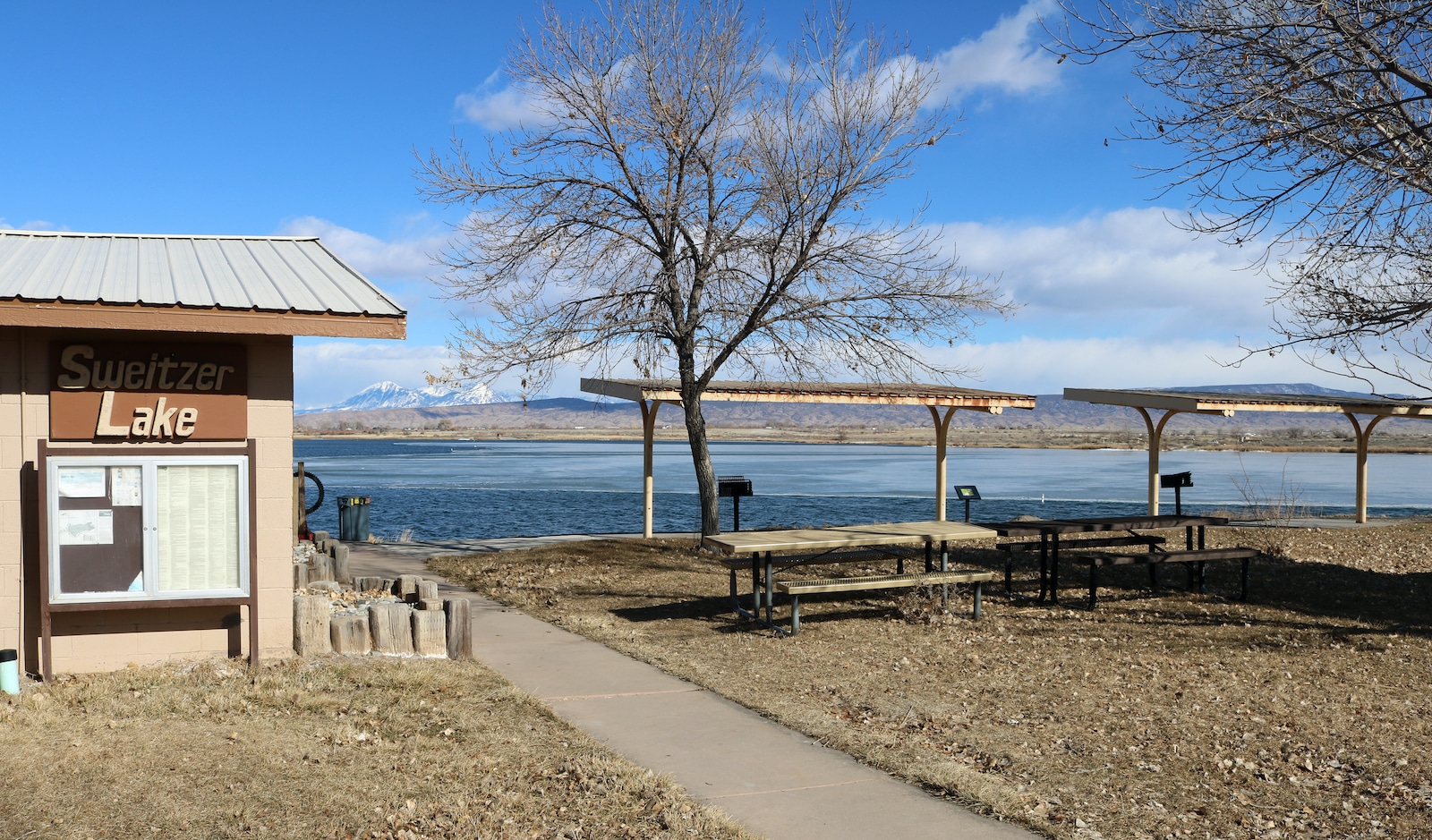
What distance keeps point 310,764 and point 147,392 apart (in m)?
3.09

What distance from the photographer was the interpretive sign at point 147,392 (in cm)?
708

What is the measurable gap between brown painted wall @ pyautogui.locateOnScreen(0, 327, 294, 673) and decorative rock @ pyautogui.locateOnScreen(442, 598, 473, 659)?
44.9 inches

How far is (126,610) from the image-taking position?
7375mm

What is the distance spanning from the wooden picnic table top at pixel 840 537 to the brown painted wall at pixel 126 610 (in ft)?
11.9

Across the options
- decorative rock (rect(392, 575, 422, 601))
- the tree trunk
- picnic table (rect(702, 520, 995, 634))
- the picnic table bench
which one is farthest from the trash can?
the picnic table bench

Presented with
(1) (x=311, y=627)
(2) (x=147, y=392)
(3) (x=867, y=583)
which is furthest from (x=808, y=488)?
Answer: (2) (x=147, y=392)

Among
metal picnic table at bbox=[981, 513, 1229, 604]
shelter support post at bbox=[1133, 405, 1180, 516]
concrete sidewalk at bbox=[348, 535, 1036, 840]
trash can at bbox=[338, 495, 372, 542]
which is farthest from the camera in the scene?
shelter support post at bbox=[1133, 405, 1180, 516]

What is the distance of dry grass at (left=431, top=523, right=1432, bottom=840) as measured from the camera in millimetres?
5332

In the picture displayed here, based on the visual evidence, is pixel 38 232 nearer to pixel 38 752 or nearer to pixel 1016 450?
pixel 38 752

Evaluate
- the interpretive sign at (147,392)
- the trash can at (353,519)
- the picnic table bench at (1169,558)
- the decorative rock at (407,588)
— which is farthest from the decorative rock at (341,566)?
the picnic table bench at (1169,558)

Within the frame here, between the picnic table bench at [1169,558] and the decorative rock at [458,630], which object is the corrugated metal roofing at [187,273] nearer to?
the decorative rock at [458,630]

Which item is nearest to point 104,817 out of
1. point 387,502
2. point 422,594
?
point 422,594

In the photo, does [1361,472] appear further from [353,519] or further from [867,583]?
[353,519]

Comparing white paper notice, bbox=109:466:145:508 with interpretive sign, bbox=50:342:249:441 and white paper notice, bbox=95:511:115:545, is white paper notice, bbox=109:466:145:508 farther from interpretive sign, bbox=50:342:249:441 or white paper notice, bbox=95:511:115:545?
interpretive sign, bbox=50:342:249:441
